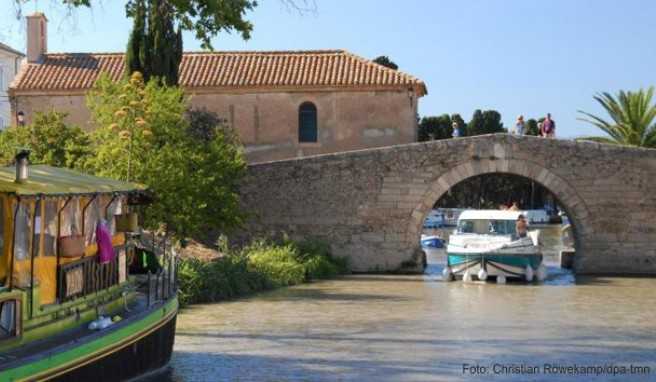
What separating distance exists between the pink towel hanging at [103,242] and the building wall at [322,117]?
73.8ft

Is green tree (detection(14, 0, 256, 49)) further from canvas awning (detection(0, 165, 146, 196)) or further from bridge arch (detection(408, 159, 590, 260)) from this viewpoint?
bridge arch (detection(408, 159, 590, 260))

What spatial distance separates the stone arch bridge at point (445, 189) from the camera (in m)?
28.6

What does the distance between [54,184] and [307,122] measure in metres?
24.2

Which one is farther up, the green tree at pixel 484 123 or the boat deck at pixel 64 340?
the green tree at pixel 484 123

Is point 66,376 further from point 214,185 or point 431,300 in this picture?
point 214,185

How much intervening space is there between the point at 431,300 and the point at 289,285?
4.18m

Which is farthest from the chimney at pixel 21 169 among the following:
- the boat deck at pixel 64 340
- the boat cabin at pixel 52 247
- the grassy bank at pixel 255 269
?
the grassy bank at pixel 255 269

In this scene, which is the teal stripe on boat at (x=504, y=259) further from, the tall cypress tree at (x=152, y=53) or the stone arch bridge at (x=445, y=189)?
the tall cypress tree at (x=152, y=53)

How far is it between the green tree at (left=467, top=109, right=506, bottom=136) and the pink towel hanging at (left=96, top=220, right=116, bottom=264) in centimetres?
5979

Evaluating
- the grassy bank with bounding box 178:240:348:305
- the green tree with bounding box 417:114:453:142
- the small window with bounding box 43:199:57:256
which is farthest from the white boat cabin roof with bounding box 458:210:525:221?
the green tree with bounding box 417:114:453:142

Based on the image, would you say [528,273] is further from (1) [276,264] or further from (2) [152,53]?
(2) [152,53]

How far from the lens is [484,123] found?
7038 centimetres

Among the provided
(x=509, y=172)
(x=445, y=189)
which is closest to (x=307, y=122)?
(x=445, y=189)

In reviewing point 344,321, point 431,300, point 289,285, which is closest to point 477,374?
point 344,321
